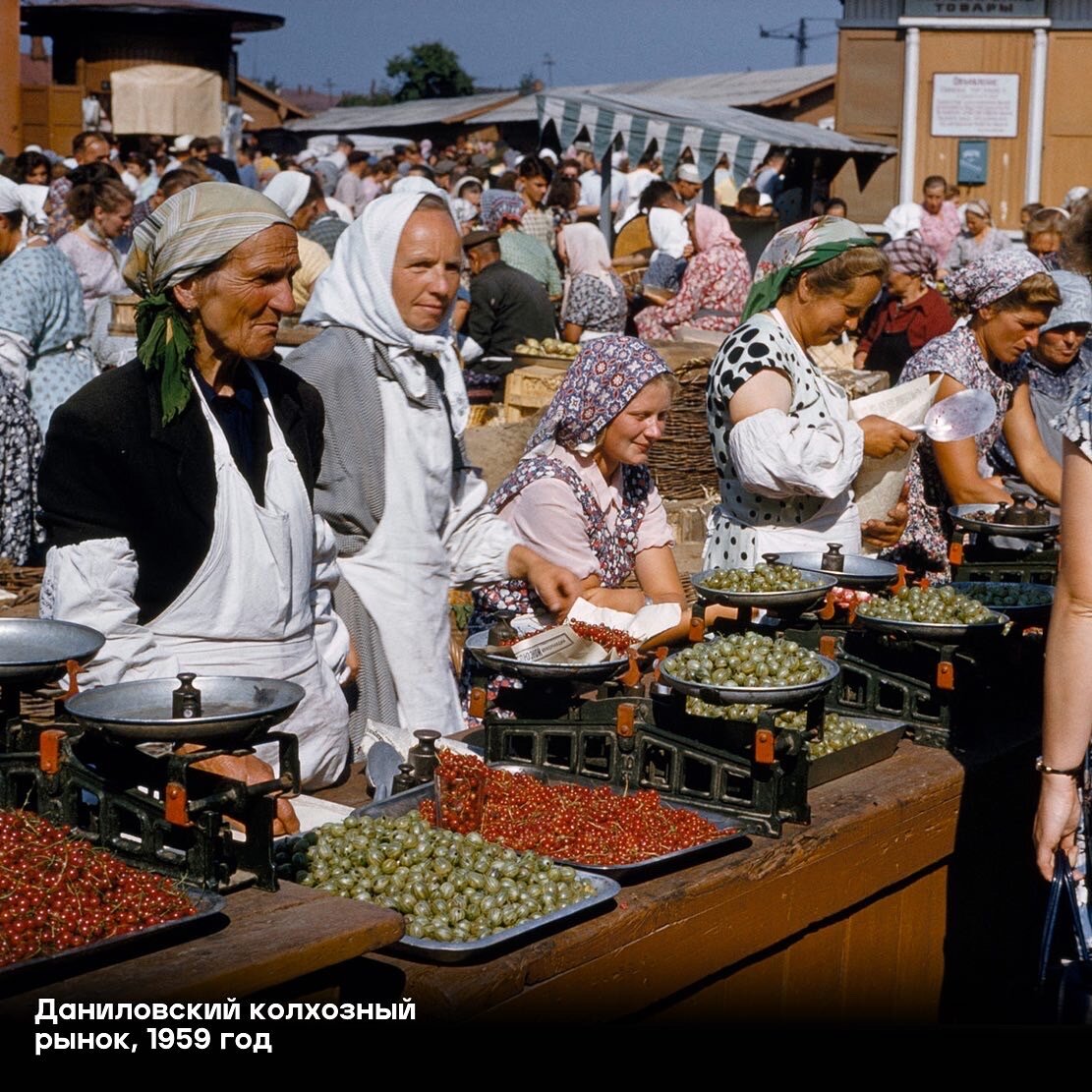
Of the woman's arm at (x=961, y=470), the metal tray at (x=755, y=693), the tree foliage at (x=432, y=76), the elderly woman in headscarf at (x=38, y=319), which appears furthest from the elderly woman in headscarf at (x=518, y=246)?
the tree foliage at (x=432, y=76)

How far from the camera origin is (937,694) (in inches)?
136

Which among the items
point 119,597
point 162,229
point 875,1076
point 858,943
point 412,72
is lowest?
point 858,943

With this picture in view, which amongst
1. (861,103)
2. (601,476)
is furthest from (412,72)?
(601,476)

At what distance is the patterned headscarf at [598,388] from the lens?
380 centimetres

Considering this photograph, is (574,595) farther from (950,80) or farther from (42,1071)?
(950,80)

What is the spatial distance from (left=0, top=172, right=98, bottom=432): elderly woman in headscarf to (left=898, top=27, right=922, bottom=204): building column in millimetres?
13865

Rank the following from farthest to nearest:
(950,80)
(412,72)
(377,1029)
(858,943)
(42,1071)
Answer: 1. (412,72)
2. (950,80)
3. (858,943)
4. (377,1029)
5. (42,1071)

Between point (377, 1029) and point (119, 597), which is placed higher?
point (119, 597)

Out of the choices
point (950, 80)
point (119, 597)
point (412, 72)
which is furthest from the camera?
point (412, 72)

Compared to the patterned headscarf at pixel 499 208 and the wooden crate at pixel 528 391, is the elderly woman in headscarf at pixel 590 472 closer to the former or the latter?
the wooden crate at pixel 528 391

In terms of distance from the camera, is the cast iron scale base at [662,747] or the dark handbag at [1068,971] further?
the cast iron scale base at [662,747]

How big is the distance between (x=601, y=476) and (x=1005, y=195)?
1645 centimetres

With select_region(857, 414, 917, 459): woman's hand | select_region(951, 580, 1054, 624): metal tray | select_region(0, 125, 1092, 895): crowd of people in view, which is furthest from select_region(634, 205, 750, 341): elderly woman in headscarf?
select_region(951, 580, 1054, 624): metal tray

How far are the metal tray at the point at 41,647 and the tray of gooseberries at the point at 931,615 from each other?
5.90ft
